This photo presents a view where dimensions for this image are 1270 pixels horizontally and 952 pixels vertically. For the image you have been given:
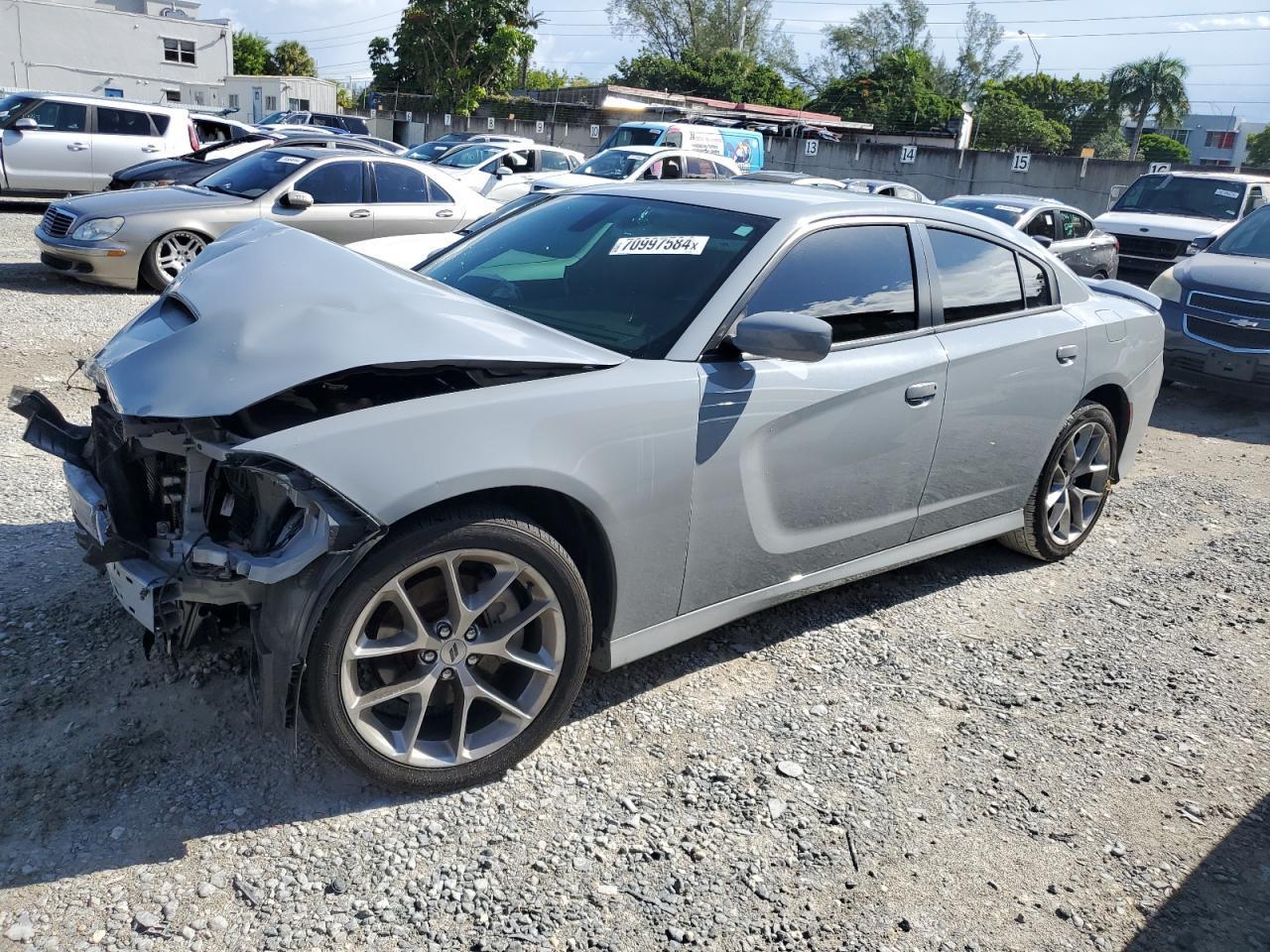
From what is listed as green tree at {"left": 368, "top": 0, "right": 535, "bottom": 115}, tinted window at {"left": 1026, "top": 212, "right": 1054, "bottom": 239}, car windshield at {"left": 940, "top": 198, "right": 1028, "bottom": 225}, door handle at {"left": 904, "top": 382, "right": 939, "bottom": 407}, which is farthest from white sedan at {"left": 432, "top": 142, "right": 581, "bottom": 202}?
green tree at {"left": 368, "top": 0, "right": 535, "bottom": 115}

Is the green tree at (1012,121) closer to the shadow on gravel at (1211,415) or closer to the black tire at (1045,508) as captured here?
the shadow on gravel at (1211,415)

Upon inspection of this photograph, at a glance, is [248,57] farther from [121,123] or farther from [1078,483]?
[1078,483]

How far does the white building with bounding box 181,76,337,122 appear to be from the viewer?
51844 mm

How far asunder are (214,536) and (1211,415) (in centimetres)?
871

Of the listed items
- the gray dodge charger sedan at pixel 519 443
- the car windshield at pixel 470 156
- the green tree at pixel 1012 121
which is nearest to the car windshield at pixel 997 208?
the gray dodge charger sedan at pixel 519 443

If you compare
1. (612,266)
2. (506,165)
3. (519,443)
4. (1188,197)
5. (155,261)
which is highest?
(506,165)

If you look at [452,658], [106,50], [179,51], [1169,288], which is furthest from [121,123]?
[179,51]

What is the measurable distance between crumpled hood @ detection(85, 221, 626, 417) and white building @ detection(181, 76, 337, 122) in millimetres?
51328

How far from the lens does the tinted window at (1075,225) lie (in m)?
13.2

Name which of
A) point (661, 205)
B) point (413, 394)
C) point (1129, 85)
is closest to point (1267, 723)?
point (661, 205)

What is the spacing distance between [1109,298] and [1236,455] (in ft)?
A: 10.5

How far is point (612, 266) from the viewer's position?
3730mm

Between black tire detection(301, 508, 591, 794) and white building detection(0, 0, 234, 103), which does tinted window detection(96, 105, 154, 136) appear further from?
white building detection(0, 0, 234, 103)

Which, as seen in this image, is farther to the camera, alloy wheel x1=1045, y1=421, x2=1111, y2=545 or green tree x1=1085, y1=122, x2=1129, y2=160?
green tree x1=1085, y1=122, x2=1129, y2=160
